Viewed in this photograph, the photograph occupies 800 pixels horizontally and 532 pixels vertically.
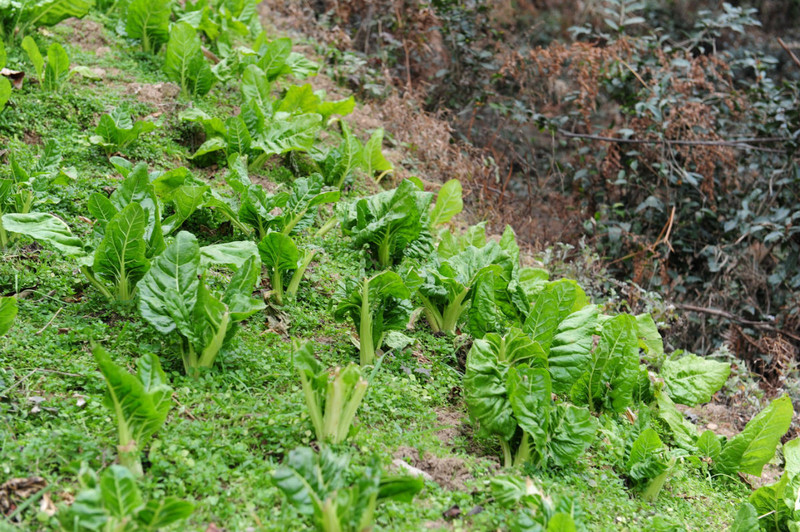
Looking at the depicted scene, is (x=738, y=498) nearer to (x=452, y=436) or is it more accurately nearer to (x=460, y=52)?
(x=452, y=436)

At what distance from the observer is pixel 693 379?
3.23m

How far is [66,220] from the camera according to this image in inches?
121

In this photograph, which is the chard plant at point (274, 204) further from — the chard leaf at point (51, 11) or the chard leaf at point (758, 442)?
the chard leaf at point (758, 442)

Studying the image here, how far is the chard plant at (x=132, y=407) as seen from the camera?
1935 mm

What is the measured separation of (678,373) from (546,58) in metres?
3.78

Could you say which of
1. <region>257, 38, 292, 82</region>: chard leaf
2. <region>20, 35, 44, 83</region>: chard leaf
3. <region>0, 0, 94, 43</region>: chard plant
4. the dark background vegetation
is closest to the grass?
<region>20, 35, 44, 83</region>: chard leaf

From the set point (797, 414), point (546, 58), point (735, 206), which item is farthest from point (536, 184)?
point (797, 414)

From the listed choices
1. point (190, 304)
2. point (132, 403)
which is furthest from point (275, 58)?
point (132, 403)

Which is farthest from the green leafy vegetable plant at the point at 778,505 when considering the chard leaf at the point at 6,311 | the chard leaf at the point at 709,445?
the chard leaf at the point at 6,311

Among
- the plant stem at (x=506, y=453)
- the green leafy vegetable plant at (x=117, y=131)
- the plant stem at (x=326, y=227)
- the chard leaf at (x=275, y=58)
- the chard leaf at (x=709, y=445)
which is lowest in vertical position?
the chard leaf at (x=709, y=445)

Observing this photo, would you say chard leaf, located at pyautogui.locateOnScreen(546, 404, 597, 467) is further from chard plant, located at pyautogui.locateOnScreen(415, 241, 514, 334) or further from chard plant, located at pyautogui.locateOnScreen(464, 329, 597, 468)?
chard plant, located at pyautogui.locateOnScreen(415, 241, 514, 334)

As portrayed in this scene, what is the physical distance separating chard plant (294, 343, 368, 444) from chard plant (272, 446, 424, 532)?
228mm

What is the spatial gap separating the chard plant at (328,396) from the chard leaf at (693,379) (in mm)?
1711

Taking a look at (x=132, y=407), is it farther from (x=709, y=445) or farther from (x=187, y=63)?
(x=187, y=63)
